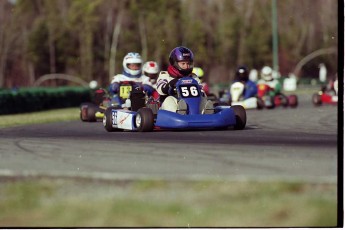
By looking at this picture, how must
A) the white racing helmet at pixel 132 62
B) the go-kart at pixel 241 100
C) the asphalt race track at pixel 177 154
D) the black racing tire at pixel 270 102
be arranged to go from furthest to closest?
the black racing tire at pixel 270 102 < the go-kart at pixel 241 100 < the white racing helmet at pixel 132 62 < the asphalt race track at pixel 177 154

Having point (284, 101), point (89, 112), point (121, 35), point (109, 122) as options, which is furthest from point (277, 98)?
point (121, 35)

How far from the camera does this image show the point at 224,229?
6.24 m

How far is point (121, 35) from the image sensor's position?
51.8 m

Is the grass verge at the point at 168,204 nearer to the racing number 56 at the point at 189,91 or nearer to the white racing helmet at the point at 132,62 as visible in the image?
the racing number 56 at the point at 189,91

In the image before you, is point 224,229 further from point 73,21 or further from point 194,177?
point 73,21

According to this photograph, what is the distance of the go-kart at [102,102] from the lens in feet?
55.3

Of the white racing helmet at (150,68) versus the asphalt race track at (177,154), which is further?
the white racing helmet at (150,68)

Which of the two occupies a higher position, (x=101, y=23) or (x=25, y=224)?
(x=101, y=23)

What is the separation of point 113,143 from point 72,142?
653mm

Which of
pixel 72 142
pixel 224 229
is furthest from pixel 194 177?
pixel 72 142

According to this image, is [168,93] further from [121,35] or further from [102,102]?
[121,35]

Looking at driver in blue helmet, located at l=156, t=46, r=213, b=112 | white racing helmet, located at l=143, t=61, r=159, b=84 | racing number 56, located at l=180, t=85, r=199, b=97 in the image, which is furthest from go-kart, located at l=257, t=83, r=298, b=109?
racing number 56, located at l=180, t=85, r=199, b=97

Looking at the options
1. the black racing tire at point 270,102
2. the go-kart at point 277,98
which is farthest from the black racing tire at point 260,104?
the go-kart at point 277,98

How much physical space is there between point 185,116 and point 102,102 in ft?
16.2
